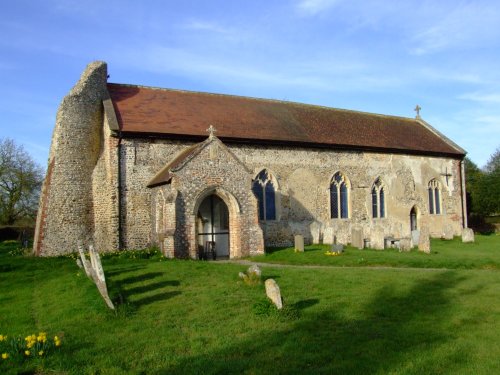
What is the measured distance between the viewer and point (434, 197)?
29.5 m

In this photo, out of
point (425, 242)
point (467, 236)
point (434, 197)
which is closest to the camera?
point (425, 242)

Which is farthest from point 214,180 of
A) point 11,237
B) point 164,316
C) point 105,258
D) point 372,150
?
point 11,237

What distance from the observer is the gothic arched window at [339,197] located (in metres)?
25.5

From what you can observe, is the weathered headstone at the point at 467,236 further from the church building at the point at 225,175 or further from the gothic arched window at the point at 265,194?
the gothic arched window at the point at 265,194

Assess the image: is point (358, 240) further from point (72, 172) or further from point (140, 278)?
point (72, 172)

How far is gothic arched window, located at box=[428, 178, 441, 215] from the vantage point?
96.4 ft

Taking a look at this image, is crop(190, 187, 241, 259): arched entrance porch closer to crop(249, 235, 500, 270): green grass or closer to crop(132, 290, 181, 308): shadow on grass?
crop(249, 235, 500, 270): green grass

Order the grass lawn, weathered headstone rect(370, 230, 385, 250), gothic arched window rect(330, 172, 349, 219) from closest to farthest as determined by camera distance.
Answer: the grass lawn → weathered headstone rect(370, 230, 385, 250) → gothic arched window rect(330, 172, 349, 219)

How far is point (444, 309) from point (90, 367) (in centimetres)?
694

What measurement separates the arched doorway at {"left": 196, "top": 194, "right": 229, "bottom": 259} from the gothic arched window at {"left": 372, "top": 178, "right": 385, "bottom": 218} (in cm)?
957

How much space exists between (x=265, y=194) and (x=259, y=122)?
402 centimetres

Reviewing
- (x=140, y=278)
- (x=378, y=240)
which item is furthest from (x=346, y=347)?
(x=378, y=240)

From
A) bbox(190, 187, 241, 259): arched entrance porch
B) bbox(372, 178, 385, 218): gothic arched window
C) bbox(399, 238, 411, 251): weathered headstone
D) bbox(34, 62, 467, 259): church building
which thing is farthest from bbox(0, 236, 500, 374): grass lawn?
bbox(372, 178, 385, 218): gothic arched window

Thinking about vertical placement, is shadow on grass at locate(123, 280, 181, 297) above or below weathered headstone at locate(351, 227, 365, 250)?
below
